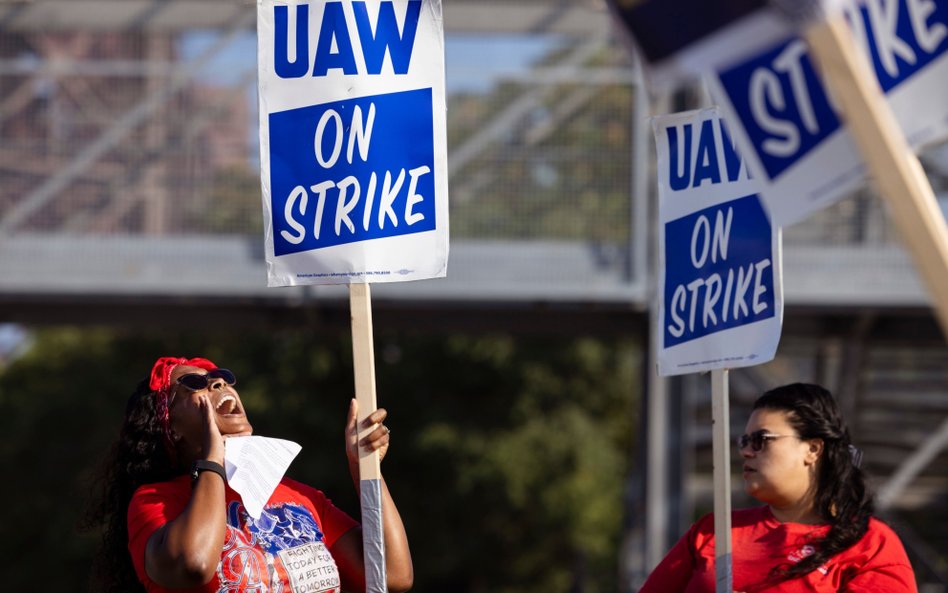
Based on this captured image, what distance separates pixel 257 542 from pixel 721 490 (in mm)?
1426

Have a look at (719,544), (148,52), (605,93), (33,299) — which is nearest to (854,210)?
(605,93)

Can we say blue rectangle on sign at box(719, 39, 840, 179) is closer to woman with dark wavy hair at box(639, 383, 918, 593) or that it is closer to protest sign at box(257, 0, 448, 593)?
protest sign at box(257, 0, 448, 593)

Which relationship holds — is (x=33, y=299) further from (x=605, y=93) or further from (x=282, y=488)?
(x=282, y=488)

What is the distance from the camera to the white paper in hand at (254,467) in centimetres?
398

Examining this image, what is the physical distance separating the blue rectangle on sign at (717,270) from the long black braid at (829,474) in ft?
0.92

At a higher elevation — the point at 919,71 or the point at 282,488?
the point at 919,71

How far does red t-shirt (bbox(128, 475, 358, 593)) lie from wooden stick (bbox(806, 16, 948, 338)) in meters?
1.92

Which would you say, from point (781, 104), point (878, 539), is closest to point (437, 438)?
point (878, 539)

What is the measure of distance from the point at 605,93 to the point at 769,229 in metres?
5.74

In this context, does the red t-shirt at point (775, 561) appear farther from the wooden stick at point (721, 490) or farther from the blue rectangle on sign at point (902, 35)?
the blue rectangle on sign at point (902, 35)

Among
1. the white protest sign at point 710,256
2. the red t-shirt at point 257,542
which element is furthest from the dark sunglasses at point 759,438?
the red t-shirt at point 257,542

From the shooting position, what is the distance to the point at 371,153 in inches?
173

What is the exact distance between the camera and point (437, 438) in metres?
20.4

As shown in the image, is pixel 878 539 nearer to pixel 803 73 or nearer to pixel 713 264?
pixel 713 264
